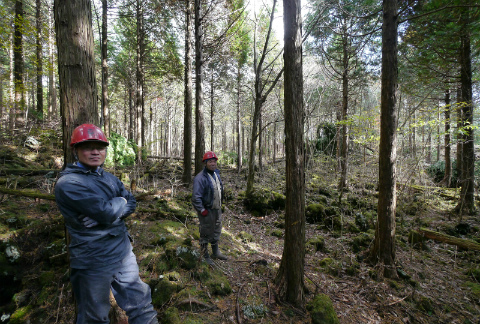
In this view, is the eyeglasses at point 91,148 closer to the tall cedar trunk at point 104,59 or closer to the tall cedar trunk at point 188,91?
the tall cedar trunk at point 188,91

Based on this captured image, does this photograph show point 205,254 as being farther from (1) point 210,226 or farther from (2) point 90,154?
(2) point 90,154

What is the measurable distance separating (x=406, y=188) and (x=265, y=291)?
6808mm

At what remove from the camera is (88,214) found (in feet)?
6.36

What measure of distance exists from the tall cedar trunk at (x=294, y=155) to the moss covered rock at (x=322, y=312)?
0.66 feet

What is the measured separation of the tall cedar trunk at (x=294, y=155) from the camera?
3158mm

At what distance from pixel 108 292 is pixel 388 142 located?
17.8 ft

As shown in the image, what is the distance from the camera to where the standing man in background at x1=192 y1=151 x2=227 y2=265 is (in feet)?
13.5

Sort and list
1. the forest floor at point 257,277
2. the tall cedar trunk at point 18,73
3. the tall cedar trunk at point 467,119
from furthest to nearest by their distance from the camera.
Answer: the tall cedar trunk at point 18,73, the tall cedar trunk at point 467,119, the forest floor at point 257,277

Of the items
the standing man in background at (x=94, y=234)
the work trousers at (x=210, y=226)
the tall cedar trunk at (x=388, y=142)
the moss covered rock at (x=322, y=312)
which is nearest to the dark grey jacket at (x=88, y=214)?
the standing man in background at (x=94, y=234)

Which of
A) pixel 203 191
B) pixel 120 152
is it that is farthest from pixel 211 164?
pixel 120 152

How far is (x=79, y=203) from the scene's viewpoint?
6.29 ft

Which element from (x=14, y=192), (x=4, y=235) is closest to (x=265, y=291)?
(x=4, y=235)

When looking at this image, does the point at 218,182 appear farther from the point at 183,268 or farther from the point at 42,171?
the point at 42,171

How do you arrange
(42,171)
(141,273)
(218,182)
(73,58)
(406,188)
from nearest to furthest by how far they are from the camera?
(73,58)
(141,273)
(218,182)
(42,171)
(406,188)
